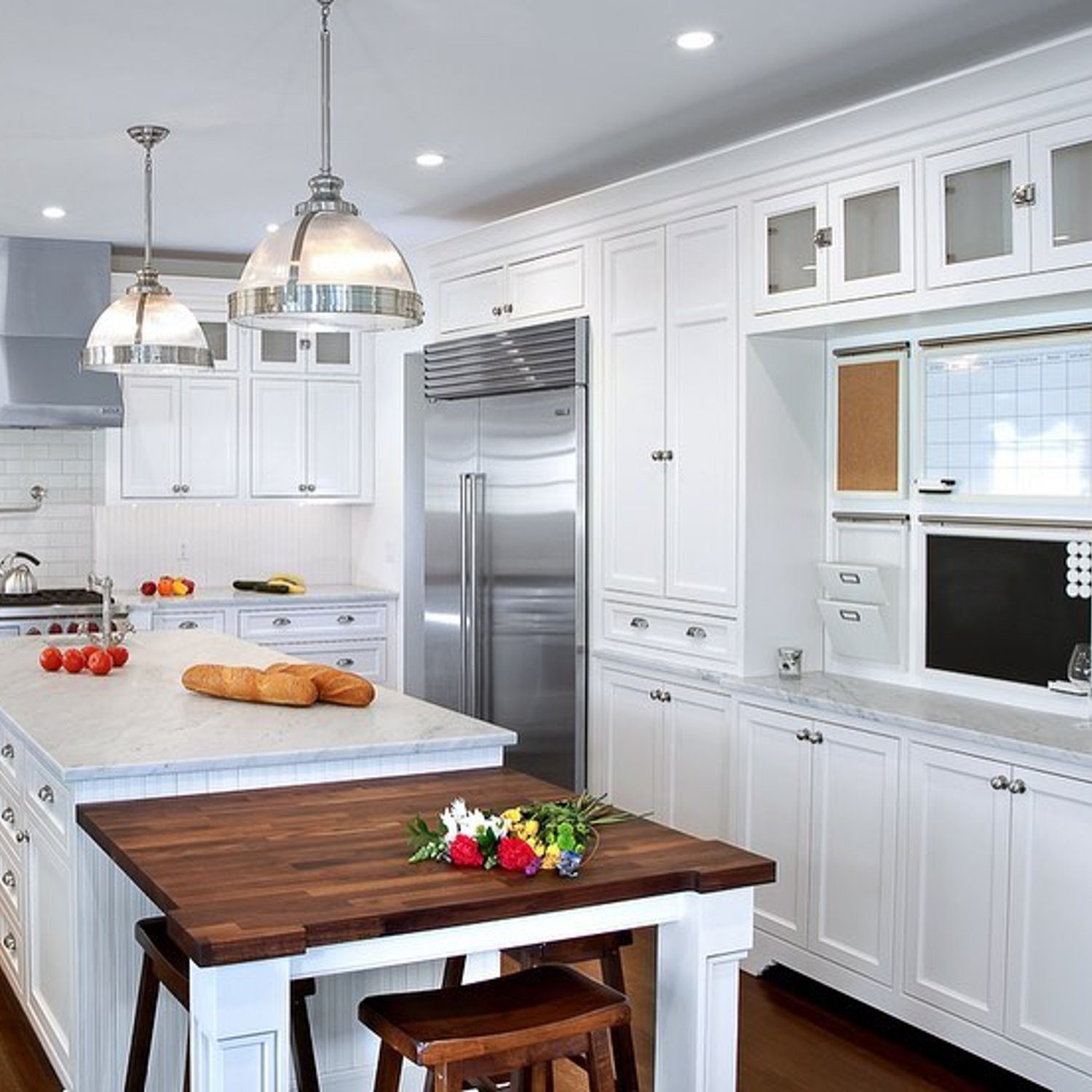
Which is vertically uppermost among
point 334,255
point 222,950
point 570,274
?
point 570,274

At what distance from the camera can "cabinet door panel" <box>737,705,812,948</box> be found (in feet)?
14.3

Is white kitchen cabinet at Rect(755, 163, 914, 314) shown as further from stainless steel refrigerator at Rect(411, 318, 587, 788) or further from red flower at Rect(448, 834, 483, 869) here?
red flower at Rect(448, 834, 483, 869)

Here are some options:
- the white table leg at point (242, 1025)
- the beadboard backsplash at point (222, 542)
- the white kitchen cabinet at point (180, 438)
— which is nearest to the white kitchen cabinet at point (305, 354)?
the white kitchen cabinet at point (180, 438)

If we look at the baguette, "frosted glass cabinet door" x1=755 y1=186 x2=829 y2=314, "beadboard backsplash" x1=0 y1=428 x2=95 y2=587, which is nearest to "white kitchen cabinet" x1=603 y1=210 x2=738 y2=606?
"frosted glass cabinet door" x1=755 y1=186 x2=829 y2=314

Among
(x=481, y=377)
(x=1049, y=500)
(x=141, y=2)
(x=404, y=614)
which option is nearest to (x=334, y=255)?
(x=141, y=2)

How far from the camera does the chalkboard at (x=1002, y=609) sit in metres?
4.02

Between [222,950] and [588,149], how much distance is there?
3.71 metres

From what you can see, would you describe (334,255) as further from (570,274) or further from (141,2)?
(570,274)

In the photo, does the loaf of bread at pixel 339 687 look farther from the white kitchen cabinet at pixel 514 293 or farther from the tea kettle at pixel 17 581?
the tea kettle at pixel 17 581

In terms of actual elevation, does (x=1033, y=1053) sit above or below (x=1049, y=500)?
below

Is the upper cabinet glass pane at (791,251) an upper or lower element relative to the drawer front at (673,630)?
upper

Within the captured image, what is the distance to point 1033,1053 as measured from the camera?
357 cm

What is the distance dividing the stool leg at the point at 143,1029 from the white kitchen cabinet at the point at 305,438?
4752mm

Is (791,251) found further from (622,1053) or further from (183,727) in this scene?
(622,1053)
